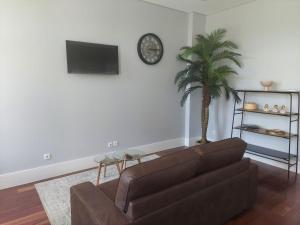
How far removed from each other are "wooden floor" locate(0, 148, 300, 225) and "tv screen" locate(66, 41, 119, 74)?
1736 mm

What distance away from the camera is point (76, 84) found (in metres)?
3.36

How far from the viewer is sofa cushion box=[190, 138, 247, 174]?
5.99 ft

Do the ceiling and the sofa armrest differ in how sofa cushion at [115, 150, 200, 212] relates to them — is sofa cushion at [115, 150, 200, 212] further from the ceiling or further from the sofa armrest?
the ceiling

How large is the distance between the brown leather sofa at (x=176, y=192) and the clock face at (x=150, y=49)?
2.41 meters

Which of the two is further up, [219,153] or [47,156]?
[219,153]

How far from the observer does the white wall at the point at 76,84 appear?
2.90m

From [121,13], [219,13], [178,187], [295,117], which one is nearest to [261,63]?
[295,117]

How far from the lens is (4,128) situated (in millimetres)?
2896

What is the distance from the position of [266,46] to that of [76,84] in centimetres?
308

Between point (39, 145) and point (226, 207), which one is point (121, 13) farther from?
point (226, 207)

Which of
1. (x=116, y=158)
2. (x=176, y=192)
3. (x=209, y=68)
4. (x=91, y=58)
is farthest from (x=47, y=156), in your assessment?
(x=209, y=68)

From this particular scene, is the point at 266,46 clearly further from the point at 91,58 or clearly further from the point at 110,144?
the point at 110,144

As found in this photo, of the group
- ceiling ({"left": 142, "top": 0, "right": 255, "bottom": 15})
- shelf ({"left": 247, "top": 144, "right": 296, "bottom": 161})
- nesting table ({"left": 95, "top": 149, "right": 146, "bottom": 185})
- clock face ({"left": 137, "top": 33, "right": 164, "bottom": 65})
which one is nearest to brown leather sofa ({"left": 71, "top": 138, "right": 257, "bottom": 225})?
nesting table ({"left": 95, "top": 149, "right": 146, "bottom": 185})

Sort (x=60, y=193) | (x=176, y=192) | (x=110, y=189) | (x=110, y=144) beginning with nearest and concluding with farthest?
(x=176, y=192) → (x=110, y=189) → (x=60, y=193) → (x=110, y=144)
